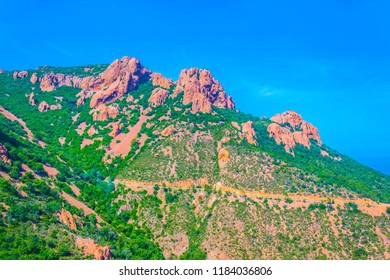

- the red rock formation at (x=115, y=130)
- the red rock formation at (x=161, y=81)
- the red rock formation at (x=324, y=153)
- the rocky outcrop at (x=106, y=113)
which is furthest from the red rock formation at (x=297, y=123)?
the rocky outcrop at (x=106, y=113)

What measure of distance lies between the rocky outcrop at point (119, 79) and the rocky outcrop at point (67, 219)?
217ft

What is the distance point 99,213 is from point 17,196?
19010 mm

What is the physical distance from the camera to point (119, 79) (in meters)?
124

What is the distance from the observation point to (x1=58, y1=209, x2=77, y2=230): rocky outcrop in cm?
5678

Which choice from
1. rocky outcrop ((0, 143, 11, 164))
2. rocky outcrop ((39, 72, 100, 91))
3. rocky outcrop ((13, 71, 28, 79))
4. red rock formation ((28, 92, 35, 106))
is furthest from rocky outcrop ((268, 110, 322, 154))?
rocky outcrop ((13, 71, 28, 79))

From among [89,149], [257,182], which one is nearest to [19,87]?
[89,149]

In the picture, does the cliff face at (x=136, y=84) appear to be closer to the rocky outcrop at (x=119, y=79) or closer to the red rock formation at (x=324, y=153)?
the rocky outcrop at (x=119, y=79)

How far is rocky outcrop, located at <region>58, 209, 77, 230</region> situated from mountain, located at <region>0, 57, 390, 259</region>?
23cm

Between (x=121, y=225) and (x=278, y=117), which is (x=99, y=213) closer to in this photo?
(x=121, y=225)

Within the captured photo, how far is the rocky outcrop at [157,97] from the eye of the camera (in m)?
112

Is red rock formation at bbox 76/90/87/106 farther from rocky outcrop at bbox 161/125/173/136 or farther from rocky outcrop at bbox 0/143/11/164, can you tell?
rocky outcrop at bbox 0/143/11/164

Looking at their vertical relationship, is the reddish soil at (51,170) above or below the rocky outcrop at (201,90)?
below

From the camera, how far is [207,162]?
8544cm

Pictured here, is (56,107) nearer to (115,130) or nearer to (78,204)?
(115,130)
